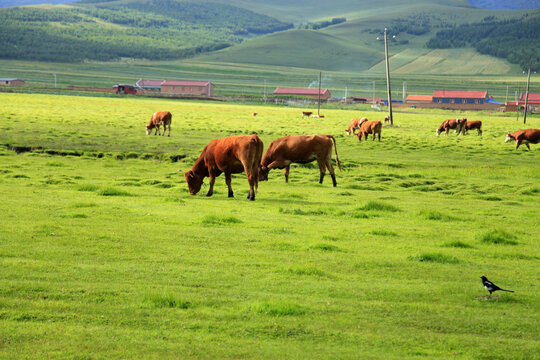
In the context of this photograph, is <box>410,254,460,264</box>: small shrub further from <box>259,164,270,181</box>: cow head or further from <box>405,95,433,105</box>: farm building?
<box>405,95,433,105</box>: farm building

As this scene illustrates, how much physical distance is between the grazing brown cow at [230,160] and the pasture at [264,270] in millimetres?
730

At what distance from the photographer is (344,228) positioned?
1355cm

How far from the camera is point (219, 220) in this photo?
538 inches

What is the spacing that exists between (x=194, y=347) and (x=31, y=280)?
3313 millimetres

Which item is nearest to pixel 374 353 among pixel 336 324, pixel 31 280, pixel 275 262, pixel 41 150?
pixel 336 324

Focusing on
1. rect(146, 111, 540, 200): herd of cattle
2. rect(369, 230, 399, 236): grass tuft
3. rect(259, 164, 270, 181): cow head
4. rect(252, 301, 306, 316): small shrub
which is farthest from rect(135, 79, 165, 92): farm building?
rect(252, 301, 306, 316): small shrub

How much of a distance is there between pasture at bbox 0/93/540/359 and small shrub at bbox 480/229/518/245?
1.5 inches

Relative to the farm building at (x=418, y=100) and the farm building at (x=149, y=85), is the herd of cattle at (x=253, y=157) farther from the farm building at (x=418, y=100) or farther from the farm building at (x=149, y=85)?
the farm building at (x=149, y=85)

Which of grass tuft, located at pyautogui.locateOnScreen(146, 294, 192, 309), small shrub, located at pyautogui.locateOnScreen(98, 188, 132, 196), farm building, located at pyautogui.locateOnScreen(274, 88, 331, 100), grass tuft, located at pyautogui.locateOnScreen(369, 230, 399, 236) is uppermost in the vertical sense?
farm building, located at pyautogui.locateOnScreen(274, 88, 331, 100)

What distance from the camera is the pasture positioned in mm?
6730

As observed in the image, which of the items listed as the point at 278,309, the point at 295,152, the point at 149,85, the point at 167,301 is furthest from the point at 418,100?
the point at 167,301

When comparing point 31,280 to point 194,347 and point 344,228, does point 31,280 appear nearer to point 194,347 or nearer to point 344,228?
point 194,347

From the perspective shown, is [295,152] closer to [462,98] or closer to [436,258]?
[436,258]

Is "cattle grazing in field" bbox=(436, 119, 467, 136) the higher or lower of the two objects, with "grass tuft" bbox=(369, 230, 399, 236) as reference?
higher
